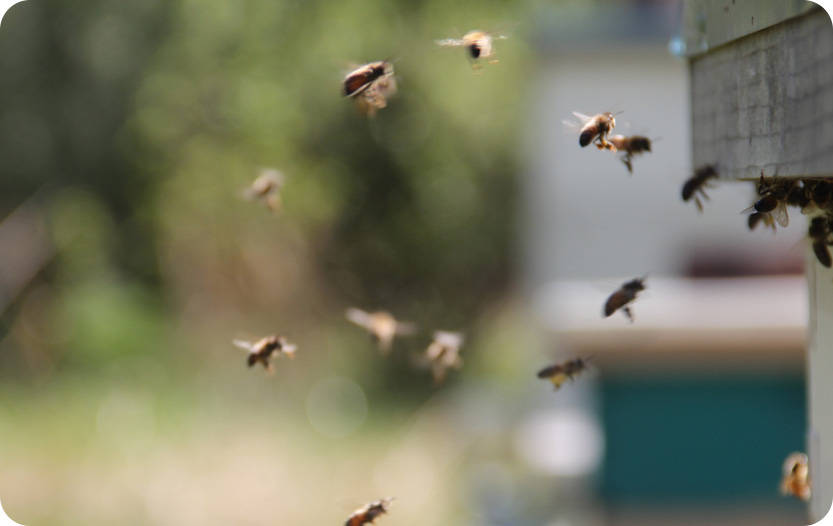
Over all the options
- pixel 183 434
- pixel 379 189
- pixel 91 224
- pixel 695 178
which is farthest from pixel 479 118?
pixel 695 178

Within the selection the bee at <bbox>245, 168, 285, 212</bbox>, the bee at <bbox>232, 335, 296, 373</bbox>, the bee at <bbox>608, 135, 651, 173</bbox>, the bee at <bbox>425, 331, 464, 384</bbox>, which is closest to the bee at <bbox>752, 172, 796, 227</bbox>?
the bee at <bbox>608, 135, 651, 173</bbox>

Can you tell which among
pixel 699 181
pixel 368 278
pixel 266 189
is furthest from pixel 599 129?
pixel 368 278

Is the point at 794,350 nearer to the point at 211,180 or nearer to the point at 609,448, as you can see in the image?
the point at 609,448

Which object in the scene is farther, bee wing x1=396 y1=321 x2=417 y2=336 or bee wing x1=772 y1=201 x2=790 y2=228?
bee wing x1=396 y1=321 x2=417 y2=336

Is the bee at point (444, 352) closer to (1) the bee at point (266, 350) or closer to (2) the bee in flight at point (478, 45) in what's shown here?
(1) the bee at point (266, 350)

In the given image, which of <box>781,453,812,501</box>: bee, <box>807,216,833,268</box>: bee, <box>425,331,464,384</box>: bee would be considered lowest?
<box>781,453,812,501</box>: bee

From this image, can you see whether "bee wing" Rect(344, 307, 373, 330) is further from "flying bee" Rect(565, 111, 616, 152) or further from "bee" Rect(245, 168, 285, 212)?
"flying bee" Rect(565, 111, 616, 152)

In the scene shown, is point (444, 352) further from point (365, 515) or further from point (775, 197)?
point (775, 197)
